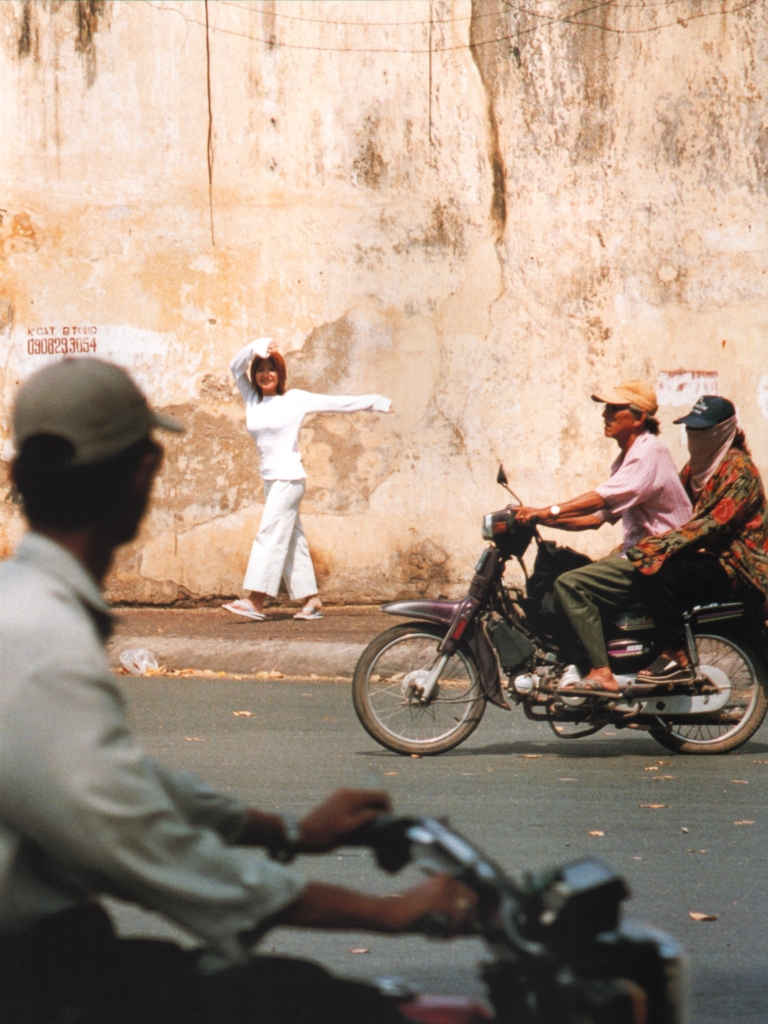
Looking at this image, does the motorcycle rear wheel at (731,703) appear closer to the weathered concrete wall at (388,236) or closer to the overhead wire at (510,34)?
the weathered concrete wall at (388,236)

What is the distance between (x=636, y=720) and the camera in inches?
280

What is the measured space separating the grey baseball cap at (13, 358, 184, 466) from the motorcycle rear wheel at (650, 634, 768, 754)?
576cm

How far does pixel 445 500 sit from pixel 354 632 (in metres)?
1.67

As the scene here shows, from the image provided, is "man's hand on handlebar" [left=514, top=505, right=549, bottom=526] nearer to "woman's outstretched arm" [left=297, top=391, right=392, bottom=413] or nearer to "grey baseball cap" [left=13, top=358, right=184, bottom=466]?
"woman's outstretched arm" [left=297, top=391, right=392, bottom=413]

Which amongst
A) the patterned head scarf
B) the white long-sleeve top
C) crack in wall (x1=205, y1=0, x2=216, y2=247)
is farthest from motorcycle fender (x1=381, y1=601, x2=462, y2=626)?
crack in wall (x1=205, y1=0, x2=216, y2=247)

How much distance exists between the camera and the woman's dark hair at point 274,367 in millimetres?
10914

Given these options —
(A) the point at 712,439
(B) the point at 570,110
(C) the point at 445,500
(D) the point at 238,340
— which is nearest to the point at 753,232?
(B) the point at 570,110

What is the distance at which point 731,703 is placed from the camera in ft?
23.6

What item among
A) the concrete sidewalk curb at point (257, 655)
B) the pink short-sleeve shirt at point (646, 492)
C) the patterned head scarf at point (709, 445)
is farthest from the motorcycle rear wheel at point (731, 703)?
the concrete sidewalk curb at point (257, 655)

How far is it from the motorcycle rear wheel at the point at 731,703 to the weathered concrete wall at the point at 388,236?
4529 millimetres

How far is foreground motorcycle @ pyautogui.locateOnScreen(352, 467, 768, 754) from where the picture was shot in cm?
701

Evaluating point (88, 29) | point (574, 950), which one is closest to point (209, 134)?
point (88, 29)

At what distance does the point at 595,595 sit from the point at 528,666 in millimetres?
476

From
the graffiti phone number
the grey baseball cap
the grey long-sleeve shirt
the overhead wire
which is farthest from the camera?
the graffiti phone number
